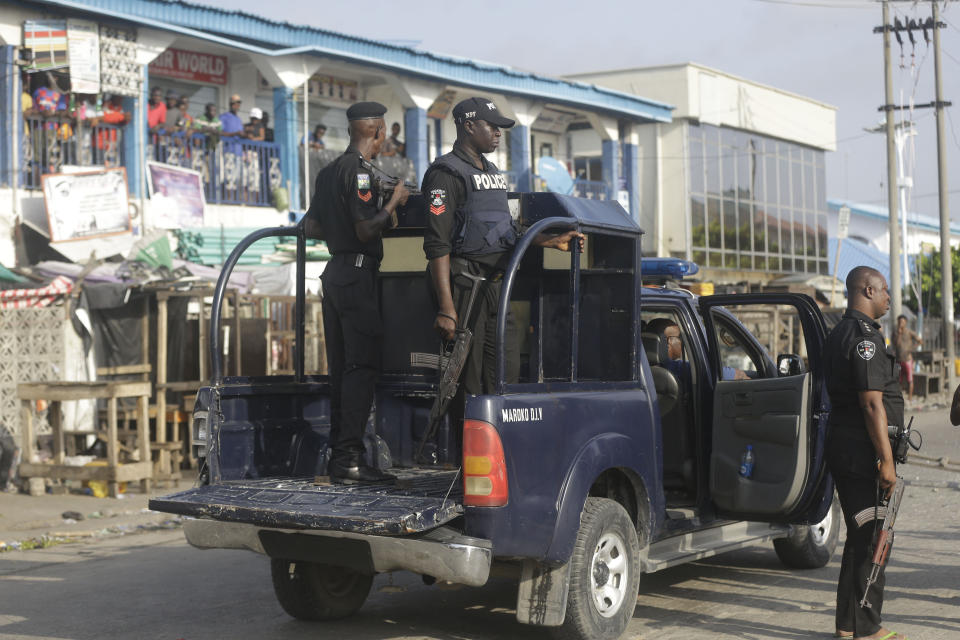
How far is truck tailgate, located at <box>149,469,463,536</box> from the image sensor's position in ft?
17.9

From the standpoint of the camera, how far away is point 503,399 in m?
5.50

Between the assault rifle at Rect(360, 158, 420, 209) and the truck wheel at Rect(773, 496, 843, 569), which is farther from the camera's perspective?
the truck wheel at Rect(773, 496, 843, 569)

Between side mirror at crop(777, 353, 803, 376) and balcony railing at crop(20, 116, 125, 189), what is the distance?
12.9 m

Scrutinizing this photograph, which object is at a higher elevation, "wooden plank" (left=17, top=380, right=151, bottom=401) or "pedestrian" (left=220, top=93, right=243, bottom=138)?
"pedestrian" (left=220, top=93, right=243, bottom=138)

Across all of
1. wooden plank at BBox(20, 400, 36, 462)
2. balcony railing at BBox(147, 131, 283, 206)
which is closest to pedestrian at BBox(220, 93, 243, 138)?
balcony railing at BBox(147, 131, 283, 206)

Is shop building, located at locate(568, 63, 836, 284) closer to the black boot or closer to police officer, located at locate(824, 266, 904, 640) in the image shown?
police officer, located at locate(824, 266, 904, 640)

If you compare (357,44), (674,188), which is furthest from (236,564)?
(674,188)

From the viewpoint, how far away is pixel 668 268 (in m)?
8.04

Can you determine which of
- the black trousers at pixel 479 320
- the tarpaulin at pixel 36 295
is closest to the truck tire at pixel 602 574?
the black trousers at pixel 479 320

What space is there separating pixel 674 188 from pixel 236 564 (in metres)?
25.3

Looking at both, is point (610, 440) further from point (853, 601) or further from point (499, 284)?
point (853, 601)

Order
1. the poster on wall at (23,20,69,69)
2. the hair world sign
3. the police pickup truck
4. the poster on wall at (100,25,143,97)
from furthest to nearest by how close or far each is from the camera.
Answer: the hair world sign < the poster on wall at (100,25,143,97) < the poster on wall at (23,20,69,69) < the police pickup truck

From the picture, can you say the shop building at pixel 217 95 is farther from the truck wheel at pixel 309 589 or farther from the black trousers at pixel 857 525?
the black trousers at pixel 857 525

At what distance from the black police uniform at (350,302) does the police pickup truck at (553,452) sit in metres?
0.34
